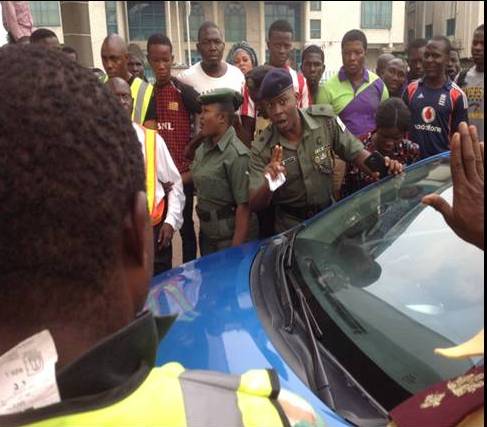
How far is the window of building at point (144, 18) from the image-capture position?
119 ft

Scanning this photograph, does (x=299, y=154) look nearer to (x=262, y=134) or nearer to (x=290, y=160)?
(x=290, y=160)

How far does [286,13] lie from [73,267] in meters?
41.3

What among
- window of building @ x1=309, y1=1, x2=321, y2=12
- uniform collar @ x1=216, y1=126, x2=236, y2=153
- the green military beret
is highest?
window of building @ x1=309, y1=1, x2=321, y2=12

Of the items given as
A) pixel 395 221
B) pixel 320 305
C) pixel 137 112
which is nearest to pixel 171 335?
pixel 320 305

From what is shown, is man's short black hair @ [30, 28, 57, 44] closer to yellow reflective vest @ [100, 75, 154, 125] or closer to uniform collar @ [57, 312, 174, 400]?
yellow reflective vest @ [100, 75, 154, 125]

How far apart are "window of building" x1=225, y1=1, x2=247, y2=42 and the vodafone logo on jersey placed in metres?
35.6

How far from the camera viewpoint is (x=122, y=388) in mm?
647

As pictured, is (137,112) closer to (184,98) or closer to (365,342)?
(184,98)

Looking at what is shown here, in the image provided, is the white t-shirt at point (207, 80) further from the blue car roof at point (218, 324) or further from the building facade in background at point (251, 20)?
the building facade in background at point (251, 20)

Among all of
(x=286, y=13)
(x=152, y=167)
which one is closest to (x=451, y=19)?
(x=286, y=13)

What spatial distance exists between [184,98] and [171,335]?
223 cm

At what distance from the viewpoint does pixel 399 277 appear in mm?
1816

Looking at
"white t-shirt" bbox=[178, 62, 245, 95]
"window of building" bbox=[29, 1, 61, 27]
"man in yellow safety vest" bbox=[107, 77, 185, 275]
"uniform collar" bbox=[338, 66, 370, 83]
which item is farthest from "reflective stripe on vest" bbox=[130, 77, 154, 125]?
"window of building" bbox=[29, 1, 61, 27]

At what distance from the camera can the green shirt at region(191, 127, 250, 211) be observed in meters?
2.93
